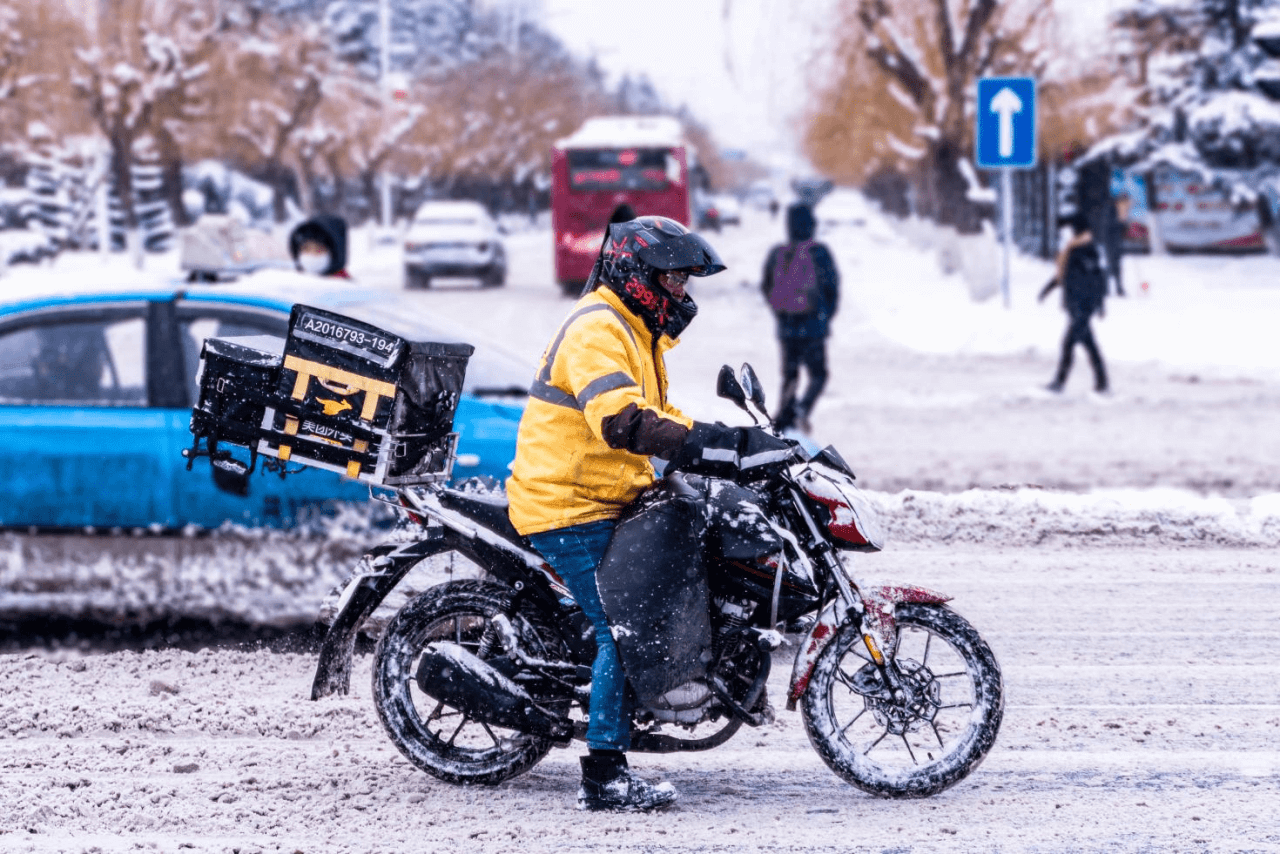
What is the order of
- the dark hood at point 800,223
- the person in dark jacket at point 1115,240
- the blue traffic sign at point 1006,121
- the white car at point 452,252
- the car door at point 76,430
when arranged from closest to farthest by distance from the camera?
the car door at point 76,430, the dark hood at point 800,223, the blue traffic sign at point 1006,121, the person in dark jacket at point 1115,240, the white car at point 452,252

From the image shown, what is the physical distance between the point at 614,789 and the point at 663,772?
18.8 inches

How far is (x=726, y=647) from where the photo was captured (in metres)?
4.98

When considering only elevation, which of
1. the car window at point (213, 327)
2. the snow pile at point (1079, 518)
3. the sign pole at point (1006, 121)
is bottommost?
the snow pile at point (1079, 518)

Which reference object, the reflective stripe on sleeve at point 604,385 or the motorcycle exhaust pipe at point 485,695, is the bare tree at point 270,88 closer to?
the motorcycle exhaust pipe at point 485,695

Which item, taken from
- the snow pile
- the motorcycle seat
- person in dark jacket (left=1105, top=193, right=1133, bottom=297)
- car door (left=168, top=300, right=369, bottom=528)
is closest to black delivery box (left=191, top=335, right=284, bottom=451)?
the motorcycle seat

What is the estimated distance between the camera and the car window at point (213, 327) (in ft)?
23.7

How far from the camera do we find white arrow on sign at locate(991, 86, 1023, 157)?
19.1 m

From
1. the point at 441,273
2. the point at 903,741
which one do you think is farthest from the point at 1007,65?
the point at 903,741

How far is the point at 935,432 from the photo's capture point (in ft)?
45.8

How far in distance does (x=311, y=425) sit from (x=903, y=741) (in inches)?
77.0

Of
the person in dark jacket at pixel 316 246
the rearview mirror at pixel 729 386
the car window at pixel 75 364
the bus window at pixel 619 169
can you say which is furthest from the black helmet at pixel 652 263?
the bus window at pixel 619 169

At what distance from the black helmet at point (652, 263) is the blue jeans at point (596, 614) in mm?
610

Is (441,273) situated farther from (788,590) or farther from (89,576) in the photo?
(788,590)

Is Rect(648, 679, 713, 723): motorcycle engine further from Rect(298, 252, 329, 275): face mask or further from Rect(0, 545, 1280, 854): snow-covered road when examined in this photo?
Rect(298, 252, 329, 275): face mask
